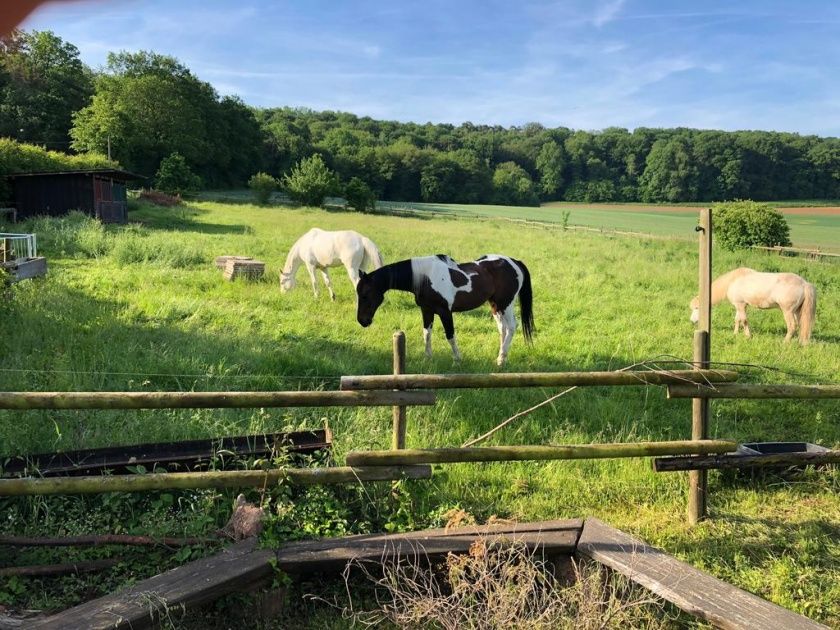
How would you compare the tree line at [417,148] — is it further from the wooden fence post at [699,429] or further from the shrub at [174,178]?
the wooden fence post at [699,429]

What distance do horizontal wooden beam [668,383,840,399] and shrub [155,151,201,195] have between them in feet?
165

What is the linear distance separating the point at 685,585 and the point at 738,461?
1.60 metres

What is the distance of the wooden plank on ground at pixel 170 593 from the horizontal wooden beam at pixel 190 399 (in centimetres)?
89

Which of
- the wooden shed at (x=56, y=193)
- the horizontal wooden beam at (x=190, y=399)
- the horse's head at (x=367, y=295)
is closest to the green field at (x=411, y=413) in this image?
the horse's head at (x=367, y=295)

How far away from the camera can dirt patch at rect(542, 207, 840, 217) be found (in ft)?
130

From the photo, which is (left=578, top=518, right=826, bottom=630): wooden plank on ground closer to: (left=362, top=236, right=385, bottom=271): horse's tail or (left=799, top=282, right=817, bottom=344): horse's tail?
(left=799, top=282, right=817, bottom=344): horse's tail

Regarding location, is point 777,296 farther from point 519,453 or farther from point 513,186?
point 513,186

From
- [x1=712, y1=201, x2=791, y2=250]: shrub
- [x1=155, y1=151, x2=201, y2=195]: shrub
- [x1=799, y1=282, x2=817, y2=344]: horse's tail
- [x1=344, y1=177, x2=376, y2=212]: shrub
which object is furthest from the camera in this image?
[x1=155, y1=151, x2=201, y2=195]: shrub

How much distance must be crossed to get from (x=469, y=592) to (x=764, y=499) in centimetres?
278

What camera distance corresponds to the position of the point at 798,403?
6.95m

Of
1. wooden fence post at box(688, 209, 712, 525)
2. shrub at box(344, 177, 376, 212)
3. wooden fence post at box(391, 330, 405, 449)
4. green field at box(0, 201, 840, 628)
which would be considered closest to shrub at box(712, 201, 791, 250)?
green field at box(0, 201, 840, 628)

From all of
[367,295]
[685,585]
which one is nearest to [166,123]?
[367,295]

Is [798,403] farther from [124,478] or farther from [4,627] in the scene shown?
[4,627]

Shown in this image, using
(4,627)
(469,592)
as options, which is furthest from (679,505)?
(4,627)
